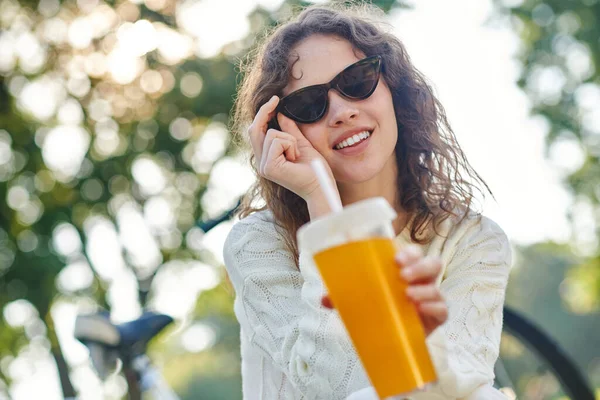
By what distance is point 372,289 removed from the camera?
1.48 metres

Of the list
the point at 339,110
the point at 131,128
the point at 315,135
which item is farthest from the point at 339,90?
the point at 131,128

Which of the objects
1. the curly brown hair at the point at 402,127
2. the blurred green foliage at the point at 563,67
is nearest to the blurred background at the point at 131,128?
the blurred green foliage at the point at 563,67

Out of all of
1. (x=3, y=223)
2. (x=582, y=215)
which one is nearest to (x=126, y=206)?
(x=3, y=223)

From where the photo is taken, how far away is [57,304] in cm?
1545

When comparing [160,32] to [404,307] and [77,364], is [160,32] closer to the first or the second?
[77,364]

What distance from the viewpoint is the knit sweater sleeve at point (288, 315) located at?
2.47 meters

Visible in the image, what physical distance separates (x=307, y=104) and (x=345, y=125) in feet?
0.52

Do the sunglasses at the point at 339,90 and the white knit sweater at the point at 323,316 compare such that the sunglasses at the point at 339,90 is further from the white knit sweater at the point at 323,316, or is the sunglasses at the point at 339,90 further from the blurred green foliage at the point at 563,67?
the blurred green foliage at the point at 563,67

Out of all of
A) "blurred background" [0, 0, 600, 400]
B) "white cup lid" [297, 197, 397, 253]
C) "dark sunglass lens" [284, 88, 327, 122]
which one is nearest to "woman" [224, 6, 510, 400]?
"dark sunglass lens" [284, 88, 327, 122]

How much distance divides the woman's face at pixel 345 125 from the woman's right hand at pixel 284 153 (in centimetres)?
6

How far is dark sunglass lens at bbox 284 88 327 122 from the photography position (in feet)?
9.04

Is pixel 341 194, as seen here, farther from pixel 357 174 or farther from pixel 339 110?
pixel 339 110

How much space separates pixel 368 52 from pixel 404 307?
5.54 feet

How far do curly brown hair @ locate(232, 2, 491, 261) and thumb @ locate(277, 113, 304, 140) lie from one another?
0.56ft
